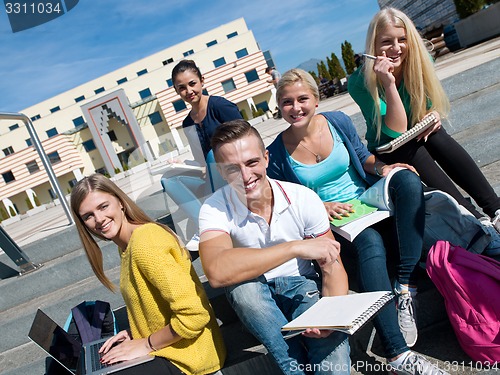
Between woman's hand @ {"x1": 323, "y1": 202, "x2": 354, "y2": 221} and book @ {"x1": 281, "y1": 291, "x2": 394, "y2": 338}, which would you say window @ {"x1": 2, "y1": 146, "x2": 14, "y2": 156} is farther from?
book @ {"x1": 281, "y1": 291, "x2": 394, "y2": 338}

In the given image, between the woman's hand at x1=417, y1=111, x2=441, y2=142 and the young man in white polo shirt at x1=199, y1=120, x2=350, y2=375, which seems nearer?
the young man in white polo shirt at x1=199, y1=120, x2=350, y2=375

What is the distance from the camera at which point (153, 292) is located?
5.25 feet

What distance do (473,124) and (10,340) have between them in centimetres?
410

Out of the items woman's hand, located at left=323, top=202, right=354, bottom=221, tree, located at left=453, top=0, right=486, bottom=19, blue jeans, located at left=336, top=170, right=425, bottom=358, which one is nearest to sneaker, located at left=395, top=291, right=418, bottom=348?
blue jeans, located at left=336, top=170, right=425, bottom=358

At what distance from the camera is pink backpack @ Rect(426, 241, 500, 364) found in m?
1.56

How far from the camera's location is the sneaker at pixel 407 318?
5.65 feet

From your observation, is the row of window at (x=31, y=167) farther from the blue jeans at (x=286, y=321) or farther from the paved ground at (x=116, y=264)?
the blue jeans at (x=286, y=321)

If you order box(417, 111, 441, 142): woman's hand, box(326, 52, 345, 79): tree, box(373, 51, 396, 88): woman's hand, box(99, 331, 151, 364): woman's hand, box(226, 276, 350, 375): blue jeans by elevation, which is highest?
box(326, 52, 345, 79): tree

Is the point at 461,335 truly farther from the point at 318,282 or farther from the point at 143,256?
the point at 143,256

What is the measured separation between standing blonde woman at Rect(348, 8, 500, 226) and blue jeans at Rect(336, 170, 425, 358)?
1.51 feet

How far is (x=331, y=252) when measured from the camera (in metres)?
1.60

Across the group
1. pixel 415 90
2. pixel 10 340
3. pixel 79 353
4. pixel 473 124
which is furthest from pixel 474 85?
pixel 10 340

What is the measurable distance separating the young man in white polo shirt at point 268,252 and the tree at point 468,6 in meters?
13.7

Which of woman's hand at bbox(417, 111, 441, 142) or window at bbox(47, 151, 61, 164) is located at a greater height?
window at bbox(47, 151, 61, 164)
